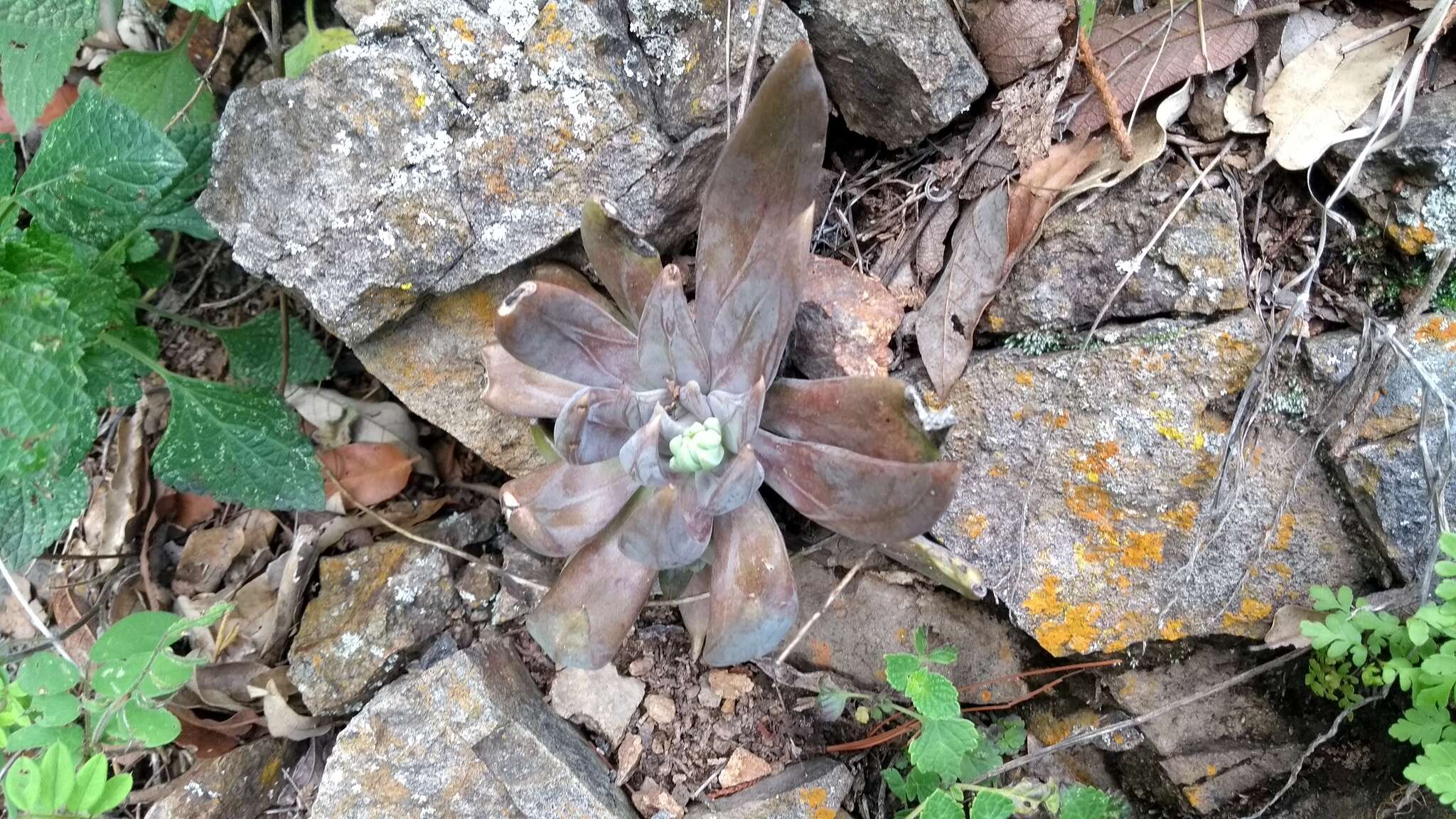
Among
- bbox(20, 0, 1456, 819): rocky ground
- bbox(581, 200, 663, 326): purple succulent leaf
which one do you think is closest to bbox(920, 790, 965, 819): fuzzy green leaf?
bbox(20, 0, 1456, 819): rocky ground

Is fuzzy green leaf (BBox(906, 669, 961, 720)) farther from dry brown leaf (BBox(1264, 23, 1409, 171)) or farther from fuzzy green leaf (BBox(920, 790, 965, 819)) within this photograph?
dry brown leaf (BBox(1264, 23, 1409, 171))

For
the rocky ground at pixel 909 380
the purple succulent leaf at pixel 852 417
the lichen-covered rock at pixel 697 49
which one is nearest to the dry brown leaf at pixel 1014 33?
the rocky ground at pixel 909 380

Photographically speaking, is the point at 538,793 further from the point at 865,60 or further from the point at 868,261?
the point at 865,60

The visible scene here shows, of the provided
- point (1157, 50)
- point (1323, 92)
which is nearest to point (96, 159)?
point (1157, 50)

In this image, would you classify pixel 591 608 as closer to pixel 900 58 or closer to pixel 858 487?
pixel 858 487

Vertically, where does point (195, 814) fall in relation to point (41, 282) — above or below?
below

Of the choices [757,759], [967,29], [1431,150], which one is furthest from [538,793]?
[1431,150]

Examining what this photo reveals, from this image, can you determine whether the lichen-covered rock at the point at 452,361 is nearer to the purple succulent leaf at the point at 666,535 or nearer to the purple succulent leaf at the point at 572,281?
the purple succulent leaf at the point at 572,281
